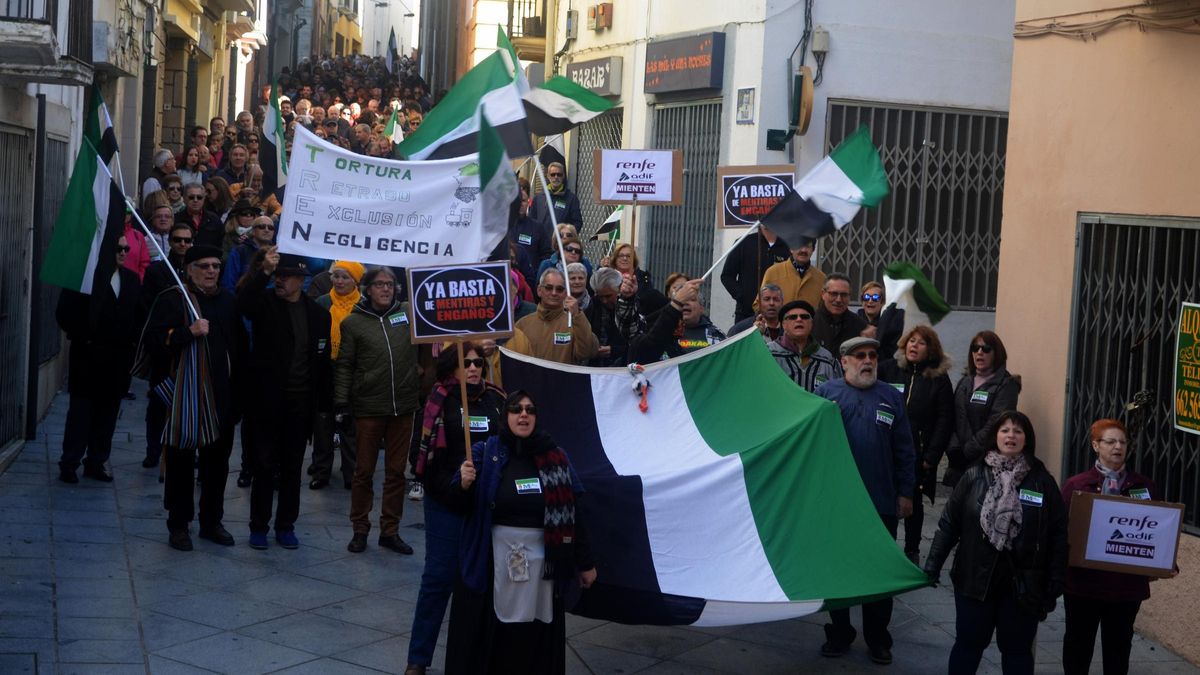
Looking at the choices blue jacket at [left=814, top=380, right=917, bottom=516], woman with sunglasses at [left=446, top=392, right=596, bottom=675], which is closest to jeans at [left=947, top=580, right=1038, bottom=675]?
blue jacket at [left=814, top=380, right=917, bottom=516]

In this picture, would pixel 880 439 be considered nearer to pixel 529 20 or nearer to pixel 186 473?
pixel 186 473

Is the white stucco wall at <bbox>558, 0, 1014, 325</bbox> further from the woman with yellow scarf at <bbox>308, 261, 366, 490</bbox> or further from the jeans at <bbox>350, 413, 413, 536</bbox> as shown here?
the jeans at <bbox>350, 413, 413, 536</bbox>

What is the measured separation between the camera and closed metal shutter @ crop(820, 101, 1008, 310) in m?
16.2

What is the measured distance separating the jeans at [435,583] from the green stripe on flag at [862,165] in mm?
4324

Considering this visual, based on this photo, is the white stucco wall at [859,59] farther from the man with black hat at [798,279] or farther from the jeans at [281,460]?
the jeans at [281,460]

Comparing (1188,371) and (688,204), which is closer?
(1188,371)

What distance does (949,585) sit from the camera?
33.0 feet

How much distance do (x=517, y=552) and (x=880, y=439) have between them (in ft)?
8.26

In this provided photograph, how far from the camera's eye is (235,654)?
7.69 m

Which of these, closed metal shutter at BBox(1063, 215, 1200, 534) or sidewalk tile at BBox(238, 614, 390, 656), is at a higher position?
closed metal shutter at BBox(1063, 215, 1200, 534)

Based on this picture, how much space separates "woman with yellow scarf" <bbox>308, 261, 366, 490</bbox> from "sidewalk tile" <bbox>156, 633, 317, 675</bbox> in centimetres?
362

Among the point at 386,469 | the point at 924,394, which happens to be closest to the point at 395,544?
the point at 386,469

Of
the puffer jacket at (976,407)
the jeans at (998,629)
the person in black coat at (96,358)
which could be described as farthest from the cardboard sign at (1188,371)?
the person in black coat at (96,358)

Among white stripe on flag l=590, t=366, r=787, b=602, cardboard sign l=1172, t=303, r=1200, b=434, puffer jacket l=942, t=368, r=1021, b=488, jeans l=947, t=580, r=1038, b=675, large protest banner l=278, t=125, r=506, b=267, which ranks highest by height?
large protest banner l=278, t=125, r=506, b=267
